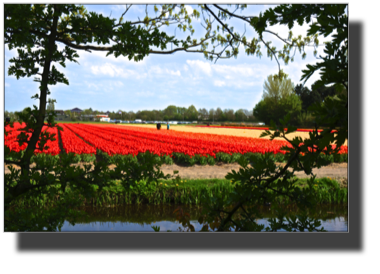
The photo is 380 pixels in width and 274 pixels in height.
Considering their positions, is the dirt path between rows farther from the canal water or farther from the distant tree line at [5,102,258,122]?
the distant tree line at [5,102,258,122]

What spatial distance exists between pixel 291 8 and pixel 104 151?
339 inches

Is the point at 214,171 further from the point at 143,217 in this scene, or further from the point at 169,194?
the point at 143,217

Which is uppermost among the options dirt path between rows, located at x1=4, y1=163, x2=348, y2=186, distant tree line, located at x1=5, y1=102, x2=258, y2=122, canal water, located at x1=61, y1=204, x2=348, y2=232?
distant tree line, located at x1=5, y1=102, x2=258, y2=122

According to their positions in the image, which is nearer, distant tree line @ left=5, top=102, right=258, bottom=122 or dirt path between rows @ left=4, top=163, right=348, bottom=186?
distant tree line @ left=5, top=102, right=258, bottom=122

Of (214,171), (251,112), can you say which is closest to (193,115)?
(251,112)

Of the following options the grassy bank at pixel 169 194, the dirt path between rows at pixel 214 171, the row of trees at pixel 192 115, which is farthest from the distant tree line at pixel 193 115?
the dirt path between rows at pixel 214 171

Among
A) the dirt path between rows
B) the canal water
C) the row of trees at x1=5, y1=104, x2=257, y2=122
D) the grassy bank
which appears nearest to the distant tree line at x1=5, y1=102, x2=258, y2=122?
the row of trees at x1=5, y1=104, x2=257, y2=122

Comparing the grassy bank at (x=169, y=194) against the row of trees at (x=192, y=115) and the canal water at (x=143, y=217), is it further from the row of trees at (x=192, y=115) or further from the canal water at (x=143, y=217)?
the row of trees at (x=192, y=115)

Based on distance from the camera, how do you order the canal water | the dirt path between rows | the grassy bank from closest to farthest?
the canal water → the grassy bank → the dirt path between rows

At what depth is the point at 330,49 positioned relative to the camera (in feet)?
3.08

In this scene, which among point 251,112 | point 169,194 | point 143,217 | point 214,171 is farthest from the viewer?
point 214,171

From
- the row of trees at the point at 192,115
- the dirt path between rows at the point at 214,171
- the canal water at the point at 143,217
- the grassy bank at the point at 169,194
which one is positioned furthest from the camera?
the dirt path between rows at the point at 214,171

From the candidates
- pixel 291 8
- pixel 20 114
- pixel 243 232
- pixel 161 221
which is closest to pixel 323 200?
pixel 161 221

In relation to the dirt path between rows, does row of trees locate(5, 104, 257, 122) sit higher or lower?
higher
